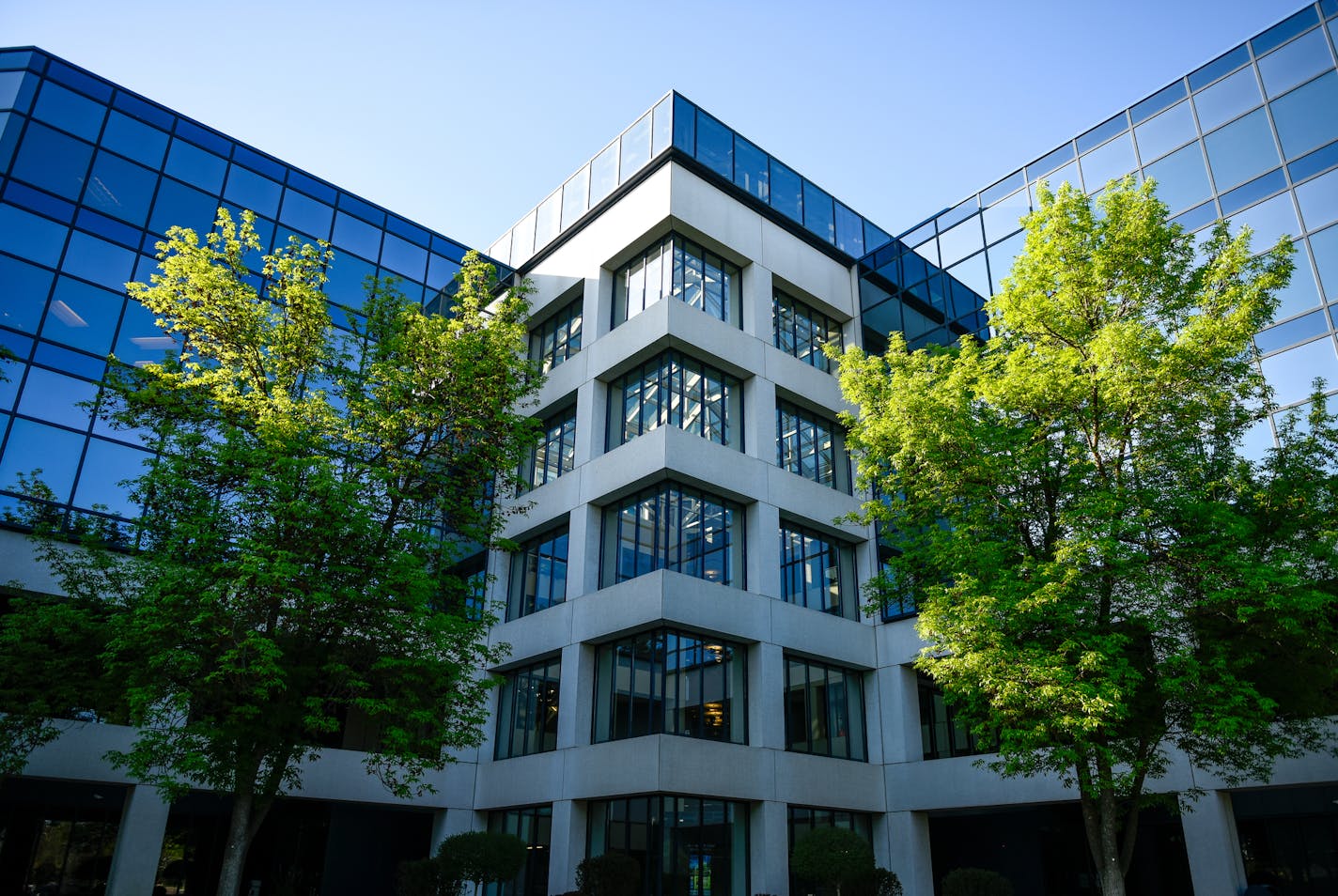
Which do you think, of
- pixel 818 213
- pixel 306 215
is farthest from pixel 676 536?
pixel 306 215

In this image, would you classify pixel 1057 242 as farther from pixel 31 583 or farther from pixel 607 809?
pixel 31 583

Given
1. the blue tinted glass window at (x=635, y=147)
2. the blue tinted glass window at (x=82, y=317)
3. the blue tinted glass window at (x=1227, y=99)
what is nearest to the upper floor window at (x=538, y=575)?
the blue tinted glass window at (x=635, y=147)

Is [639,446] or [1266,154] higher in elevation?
[1266,154]

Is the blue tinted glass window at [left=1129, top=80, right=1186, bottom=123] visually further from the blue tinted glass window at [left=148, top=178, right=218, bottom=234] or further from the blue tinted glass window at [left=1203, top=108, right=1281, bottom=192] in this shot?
the blue tinted glass window at [left=148, top=178, right=218, bottom=234]

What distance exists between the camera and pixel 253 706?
57.1ft

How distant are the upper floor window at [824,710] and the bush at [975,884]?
579cm

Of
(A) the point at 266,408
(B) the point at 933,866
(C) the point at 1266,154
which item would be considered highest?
(C) the point at 1266,154

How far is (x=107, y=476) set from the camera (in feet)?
88.9

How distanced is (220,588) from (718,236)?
18943mm

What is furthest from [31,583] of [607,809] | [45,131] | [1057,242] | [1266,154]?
[1266,154]

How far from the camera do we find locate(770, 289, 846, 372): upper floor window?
105 feet

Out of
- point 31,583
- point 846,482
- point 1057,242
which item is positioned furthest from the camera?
point 846,482

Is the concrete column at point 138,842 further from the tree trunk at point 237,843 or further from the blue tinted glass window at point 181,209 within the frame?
the blue tinted glass window at point 181,209

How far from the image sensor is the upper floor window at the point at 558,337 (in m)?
32.8
